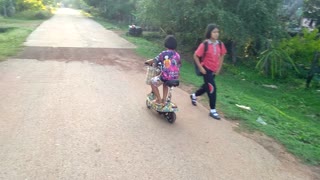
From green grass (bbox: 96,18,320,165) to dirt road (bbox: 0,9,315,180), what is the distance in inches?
20.9

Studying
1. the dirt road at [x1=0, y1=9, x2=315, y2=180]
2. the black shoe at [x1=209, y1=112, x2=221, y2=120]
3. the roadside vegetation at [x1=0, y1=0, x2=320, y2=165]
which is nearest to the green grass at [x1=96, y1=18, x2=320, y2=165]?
the roadside vegetation at [x1=0, y1=0, x2=320, y2=165]

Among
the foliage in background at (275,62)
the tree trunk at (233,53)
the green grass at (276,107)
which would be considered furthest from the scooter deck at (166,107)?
the tree trunk at (233,53)

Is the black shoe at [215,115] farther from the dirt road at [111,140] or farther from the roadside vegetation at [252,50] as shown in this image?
the roadside vegetation at [252,50]

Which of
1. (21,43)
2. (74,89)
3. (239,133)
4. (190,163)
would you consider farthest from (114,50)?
(190,163)

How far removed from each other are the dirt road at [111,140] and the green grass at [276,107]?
1.74ft

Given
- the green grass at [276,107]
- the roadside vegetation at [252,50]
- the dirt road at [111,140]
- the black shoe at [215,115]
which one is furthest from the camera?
the roadside vegetation at [252,50]

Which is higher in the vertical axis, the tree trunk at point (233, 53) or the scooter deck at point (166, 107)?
the scooter deck at point (166, 107)

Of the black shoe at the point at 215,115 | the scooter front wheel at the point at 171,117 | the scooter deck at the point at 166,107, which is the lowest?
the black shoe at the point at 215,115

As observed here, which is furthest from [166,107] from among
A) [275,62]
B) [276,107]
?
[275,62]

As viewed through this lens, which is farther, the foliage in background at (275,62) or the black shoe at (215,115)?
the foliage in background at (275,62)

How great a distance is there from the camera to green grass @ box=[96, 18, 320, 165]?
18.2 ft

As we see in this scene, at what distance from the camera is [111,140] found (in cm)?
473

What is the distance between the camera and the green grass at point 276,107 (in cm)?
554

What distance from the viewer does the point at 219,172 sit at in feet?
13.5
